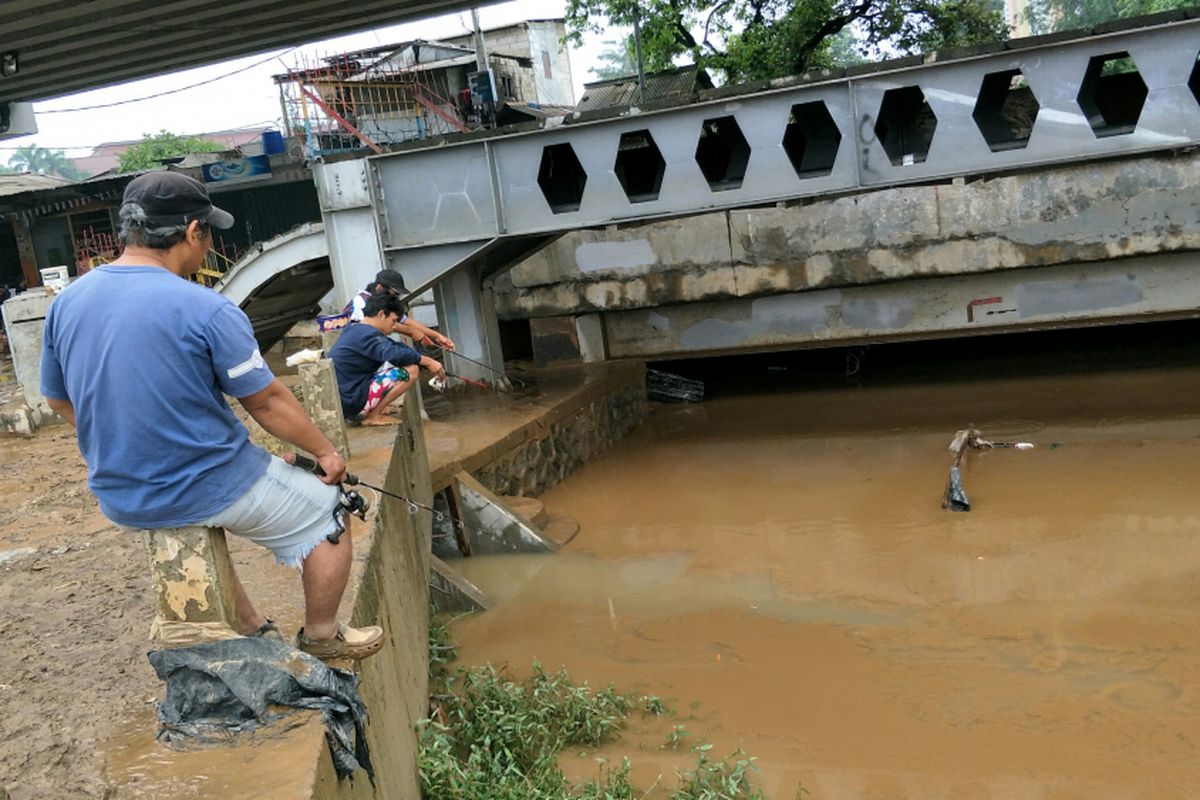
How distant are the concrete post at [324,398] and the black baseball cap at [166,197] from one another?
11.9ft

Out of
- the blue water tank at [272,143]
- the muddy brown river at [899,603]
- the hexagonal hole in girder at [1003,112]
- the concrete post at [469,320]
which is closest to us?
the muddy brown river at [899,603]

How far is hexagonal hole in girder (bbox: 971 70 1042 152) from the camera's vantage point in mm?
11015

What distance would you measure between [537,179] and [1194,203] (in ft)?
24.3

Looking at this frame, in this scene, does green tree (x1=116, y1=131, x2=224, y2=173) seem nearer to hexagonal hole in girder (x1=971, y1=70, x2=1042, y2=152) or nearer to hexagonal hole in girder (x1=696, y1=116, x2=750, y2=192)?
hexagonal hole in girder (x1=696, y1=116, x2=750, y2=192)

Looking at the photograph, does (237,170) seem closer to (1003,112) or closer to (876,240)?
(876,240)

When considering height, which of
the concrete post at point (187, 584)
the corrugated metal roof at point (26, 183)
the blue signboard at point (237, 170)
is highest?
the corrugated metal roof at point (26, 183)

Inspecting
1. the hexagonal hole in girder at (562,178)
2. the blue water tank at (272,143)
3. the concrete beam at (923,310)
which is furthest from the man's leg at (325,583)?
the blue water tank at (272,143)

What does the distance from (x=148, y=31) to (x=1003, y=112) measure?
1078 centimetres

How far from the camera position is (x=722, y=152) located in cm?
1526

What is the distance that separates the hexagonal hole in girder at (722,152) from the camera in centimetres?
1381

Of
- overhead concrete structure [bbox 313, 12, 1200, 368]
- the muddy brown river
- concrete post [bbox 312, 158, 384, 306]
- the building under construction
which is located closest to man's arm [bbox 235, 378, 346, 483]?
the muddy brown river

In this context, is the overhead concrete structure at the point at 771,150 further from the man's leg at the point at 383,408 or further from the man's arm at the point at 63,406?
the man's arm at the point at 63,406

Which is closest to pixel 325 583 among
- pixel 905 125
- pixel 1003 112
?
pixel 905 125

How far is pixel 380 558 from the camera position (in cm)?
500
